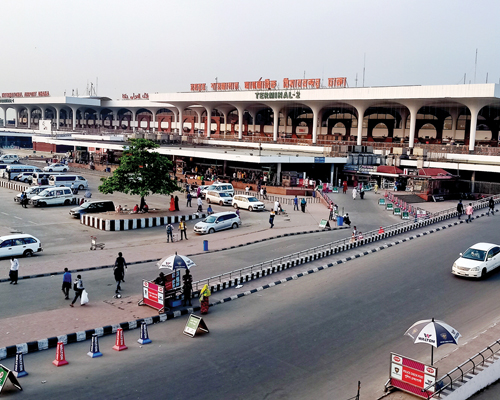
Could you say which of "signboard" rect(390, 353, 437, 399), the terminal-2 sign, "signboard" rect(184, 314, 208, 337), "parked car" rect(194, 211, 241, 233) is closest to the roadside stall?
"signboard" rect(184, 314, 208, 337)

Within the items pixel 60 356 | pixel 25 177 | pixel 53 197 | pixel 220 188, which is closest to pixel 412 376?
pixel 60 356

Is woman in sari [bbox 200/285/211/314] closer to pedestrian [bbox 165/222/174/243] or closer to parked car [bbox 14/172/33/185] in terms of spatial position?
pedestrian [bbox 165/222/174/243]

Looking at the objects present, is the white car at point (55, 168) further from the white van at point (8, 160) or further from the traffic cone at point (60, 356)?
the traffic cone at point (60, 356)

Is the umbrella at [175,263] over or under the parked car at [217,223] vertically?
over

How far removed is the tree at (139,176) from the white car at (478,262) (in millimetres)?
22276

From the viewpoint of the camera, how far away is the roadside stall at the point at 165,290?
55.8ft

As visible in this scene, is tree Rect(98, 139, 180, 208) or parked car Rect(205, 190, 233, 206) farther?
parked car Rect(205, 190, 233, 206)

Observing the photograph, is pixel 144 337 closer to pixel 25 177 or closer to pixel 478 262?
pixel 478 262

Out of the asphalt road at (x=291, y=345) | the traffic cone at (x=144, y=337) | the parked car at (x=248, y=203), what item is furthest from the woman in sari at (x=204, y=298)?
the parked car at (x=248, y=203)

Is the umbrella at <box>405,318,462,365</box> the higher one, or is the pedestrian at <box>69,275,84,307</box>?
the umbrella at <box>405,318,462,365</box>

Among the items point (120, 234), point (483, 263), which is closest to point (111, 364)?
point (483, 263)

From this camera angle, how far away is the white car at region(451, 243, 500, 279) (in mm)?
21219

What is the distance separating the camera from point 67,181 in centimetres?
4884

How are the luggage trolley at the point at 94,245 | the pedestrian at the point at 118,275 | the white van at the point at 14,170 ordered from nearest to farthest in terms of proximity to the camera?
the pedestrian at the point at 118,275, the luggage trolley at the point at 94,245, the white van at the point at 14,170
